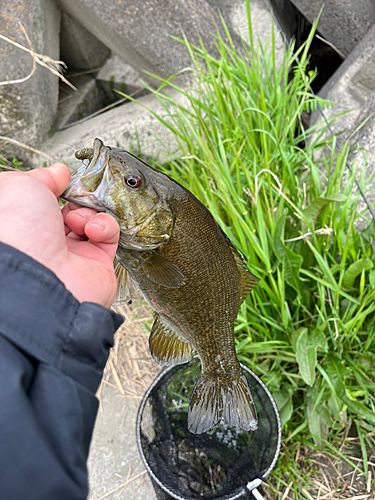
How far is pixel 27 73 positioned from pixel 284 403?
8.15 feet

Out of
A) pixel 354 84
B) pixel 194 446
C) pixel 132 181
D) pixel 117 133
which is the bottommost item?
pixel 194 446

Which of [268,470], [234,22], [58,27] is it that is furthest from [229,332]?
[58,27]

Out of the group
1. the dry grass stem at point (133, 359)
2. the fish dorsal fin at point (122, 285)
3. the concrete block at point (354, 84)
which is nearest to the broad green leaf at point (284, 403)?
the dry grass stem at point (133, 359)

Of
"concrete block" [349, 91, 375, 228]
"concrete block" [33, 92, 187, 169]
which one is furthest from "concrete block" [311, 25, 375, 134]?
"concrete block" [33, 92, 187, 169]

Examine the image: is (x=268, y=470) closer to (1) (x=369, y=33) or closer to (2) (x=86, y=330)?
(2) (x=86, y=330)

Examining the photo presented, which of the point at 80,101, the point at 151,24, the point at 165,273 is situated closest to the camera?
the point at 165,273

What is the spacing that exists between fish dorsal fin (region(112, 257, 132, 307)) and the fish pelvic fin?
434 millimetres

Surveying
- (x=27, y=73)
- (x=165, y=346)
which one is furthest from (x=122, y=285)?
(x=27, y=73)

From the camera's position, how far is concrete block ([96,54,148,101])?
3109mm

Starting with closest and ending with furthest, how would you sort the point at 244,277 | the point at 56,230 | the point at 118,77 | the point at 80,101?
the point at 56,230 → the point at 244,277 → the point at 80,101 → the point at 118,77

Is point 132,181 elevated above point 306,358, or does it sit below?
above

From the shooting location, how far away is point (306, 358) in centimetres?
162

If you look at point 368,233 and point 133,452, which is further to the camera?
point 133,452

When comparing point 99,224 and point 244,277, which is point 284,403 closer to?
point 244,277
